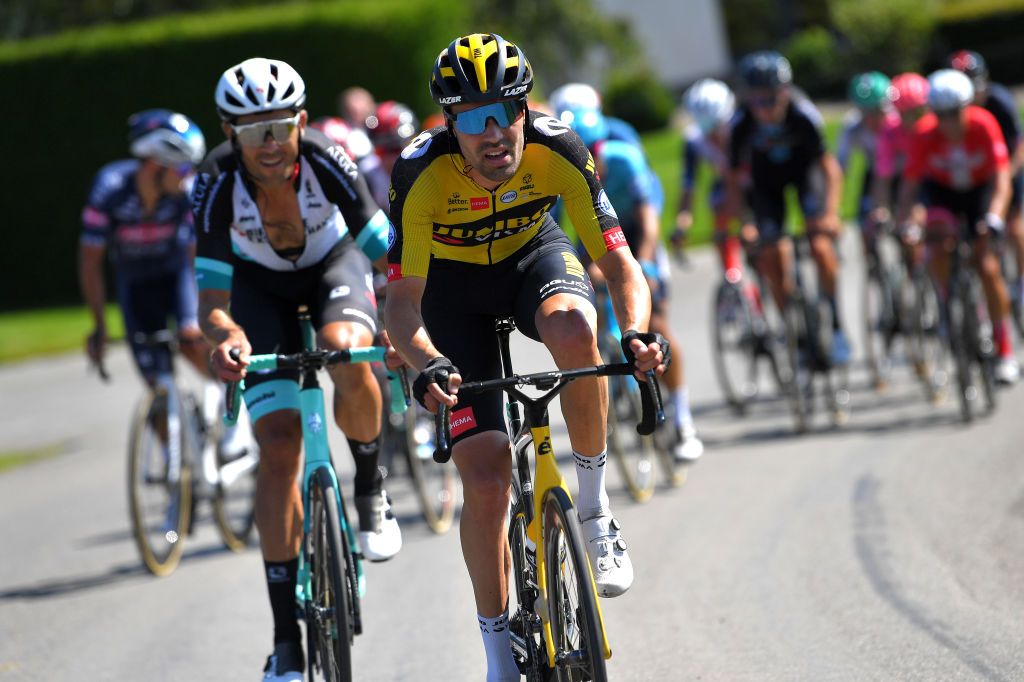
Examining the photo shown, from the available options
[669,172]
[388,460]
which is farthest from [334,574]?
[669,172]

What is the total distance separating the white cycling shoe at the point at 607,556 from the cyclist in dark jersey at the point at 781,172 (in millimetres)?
5986

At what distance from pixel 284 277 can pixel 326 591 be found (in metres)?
1.41

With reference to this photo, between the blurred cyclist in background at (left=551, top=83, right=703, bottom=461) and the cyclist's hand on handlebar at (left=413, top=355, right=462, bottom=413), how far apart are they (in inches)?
179

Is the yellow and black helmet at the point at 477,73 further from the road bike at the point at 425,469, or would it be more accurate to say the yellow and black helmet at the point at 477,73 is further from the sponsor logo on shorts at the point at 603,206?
the road bike at the point at 425,469

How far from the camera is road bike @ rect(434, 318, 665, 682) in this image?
14.4 feet

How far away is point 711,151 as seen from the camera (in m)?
13.3

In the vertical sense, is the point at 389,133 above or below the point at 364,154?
above

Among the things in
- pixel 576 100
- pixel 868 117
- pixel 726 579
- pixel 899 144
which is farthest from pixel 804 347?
pixel 726 579

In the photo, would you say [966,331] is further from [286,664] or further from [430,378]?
[430,378]

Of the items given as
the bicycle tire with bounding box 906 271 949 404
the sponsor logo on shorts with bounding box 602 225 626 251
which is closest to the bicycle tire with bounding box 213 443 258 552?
the sponsor logo on shorts with bounding box 602 225 626 251

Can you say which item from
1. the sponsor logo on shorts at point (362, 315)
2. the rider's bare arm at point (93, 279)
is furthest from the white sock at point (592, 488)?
the rider's bare arm at point (93, 279)

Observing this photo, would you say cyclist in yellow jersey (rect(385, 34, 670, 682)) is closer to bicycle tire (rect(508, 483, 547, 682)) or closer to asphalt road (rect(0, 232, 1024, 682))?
bicycle tire (rect(508, 483, 547, 682))

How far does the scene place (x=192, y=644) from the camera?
6.87 m

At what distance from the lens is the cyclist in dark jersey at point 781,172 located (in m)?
10.5
